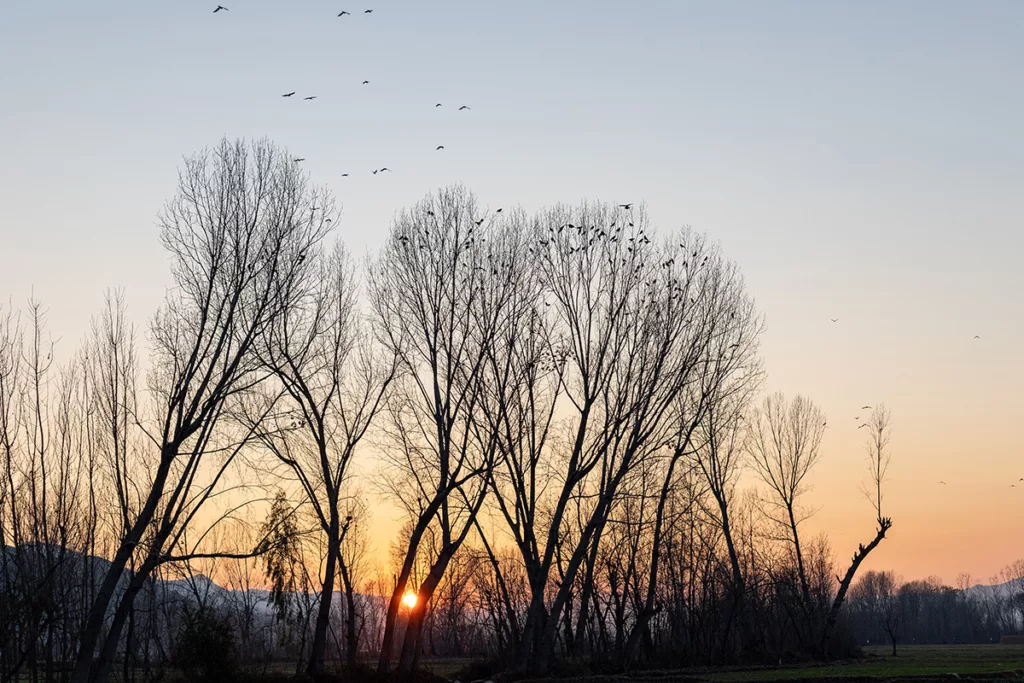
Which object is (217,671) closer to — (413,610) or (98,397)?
(413,610)

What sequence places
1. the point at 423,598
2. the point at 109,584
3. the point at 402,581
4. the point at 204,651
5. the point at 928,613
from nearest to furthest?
the point at 109,584 → the point at 204,651 → the point at 402,581 → the point at 423,598 → the point at 928,613

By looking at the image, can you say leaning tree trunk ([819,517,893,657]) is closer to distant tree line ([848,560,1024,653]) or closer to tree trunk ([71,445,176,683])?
tree trunk ([71,445,176,683])

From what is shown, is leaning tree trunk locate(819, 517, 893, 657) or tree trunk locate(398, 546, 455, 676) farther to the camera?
leaning tree trunk locate(819, 517, 893, 657)

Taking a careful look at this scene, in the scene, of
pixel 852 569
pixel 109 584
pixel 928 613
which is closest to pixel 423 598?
pixel 109 584

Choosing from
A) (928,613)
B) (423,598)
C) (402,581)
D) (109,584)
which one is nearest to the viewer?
(109,584)

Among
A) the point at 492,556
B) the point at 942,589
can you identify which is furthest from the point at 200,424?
the point at 942,589

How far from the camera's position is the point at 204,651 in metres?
26.4

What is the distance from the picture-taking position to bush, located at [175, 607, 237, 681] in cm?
2639

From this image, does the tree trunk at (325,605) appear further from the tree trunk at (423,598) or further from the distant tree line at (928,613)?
the distant tree line at (928,613)

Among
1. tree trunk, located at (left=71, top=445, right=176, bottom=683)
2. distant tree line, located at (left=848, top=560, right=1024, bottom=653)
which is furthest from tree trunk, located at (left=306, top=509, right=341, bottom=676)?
distant tree line, located at (left=848, top=560, right=1024, bottom=653)

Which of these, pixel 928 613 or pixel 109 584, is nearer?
pixel 109 584

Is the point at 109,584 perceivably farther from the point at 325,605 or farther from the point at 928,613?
the point at 928,613

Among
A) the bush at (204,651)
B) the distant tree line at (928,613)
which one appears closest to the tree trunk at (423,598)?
the bush at (204,651)

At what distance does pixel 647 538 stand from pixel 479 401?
1695 cm
